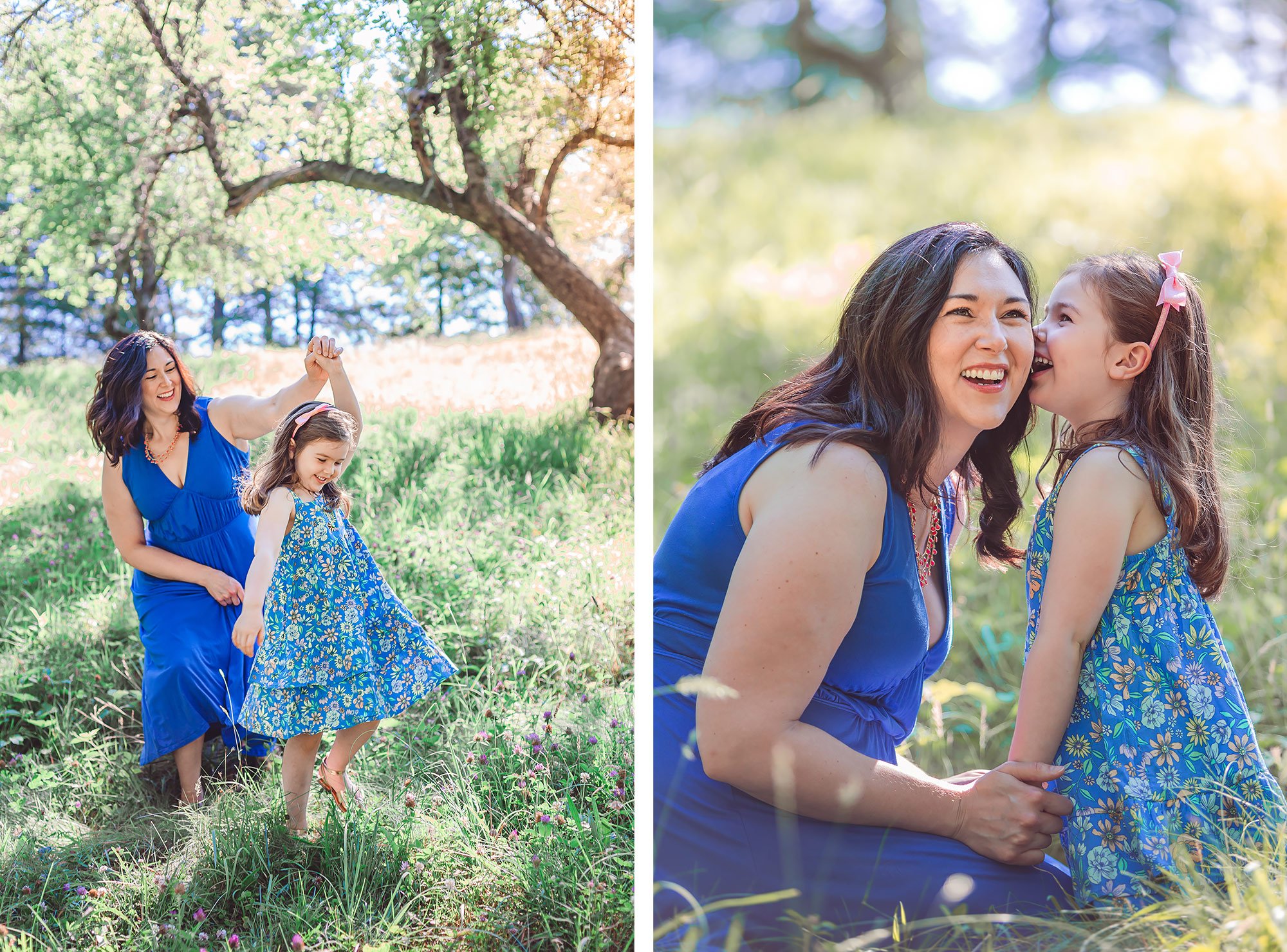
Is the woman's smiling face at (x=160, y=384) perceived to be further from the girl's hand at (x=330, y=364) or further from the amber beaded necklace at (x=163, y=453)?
the girl's hand at (x=330, y=364)

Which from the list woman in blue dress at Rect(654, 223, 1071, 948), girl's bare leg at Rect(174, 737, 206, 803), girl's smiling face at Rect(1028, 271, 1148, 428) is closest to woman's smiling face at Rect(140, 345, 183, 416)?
girl's bare leg at Rect(174, 737, 206, 803)

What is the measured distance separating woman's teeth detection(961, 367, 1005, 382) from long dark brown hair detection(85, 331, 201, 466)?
158cm

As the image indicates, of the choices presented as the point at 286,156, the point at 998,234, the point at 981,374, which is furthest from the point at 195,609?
the point at 998,234

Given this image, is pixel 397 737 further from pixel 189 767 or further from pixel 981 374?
pixel 981 374

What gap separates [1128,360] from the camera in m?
1.98

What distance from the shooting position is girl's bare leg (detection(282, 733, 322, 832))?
208 centimetres

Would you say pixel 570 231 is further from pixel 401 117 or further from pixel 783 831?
pixel 783 831

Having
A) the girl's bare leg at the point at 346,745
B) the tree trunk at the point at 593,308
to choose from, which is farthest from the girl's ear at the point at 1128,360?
the girl's bare leg at the point at 346,745

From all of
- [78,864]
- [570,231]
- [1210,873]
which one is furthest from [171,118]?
[1210,873]

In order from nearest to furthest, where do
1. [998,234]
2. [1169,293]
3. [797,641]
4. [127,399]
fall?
[797,641], [1169,293], [127,399], [998,234]

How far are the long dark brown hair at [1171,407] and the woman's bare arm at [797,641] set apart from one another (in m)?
0.52

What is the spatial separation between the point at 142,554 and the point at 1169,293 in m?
2.17

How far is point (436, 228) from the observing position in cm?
251

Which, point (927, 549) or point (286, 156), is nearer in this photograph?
point (927, 549)
